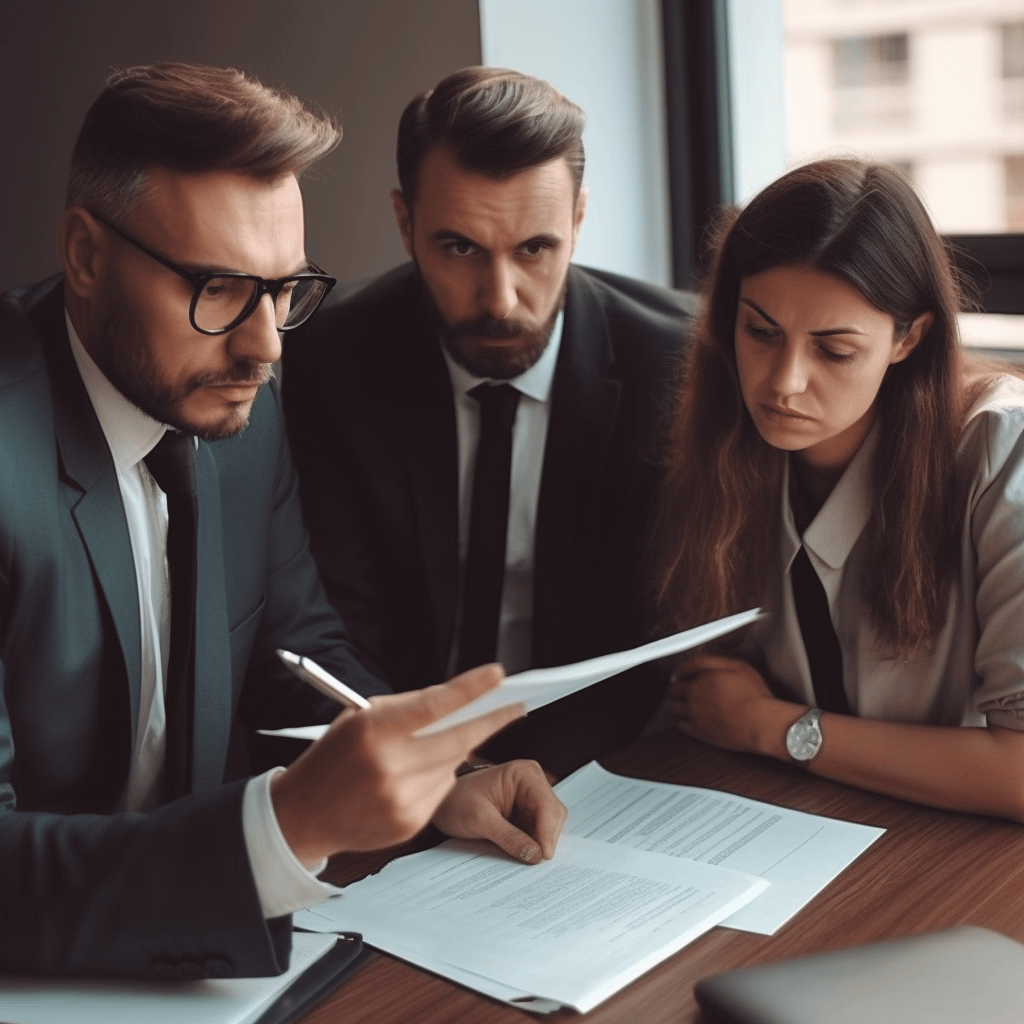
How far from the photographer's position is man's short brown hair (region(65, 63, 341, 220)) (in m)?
1.43

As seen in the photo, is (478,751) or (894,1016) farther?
(478,751)

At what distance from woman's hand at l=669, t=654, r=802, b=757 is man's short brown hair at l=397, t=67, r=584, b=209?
776mm

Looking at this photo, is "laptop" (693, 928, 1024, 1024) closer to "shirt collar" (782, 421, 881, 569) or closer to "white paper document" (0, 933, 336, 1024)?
"white paper document" (0, 933, 336, 1024)

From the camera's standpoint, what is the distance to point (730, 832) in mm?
1441

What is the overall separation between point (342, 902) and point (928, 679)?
30.5 inches

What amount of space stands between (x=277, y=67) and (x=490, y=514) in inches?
52.6

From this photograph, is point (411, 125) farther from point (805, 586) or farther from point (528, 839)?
point (528, 839)

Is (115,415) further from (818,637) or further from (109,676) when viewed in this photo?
(818,637)

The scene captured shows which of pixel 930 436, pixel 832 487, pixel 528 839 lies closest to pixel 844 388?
pixel 930 436

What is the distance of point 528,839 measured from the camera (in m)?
1.40

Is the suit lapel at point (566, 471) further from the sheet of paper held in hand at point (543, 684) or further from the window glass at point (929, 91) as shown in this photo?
the sheet of paper held in hand at point (543, 684)

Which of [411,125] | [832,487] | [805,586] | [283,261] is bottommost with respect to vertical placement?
[805,586]

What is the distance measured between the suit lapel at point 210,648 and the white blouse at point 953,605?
692mm

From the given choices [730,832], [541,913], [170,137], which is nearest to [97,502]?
[170,137]
